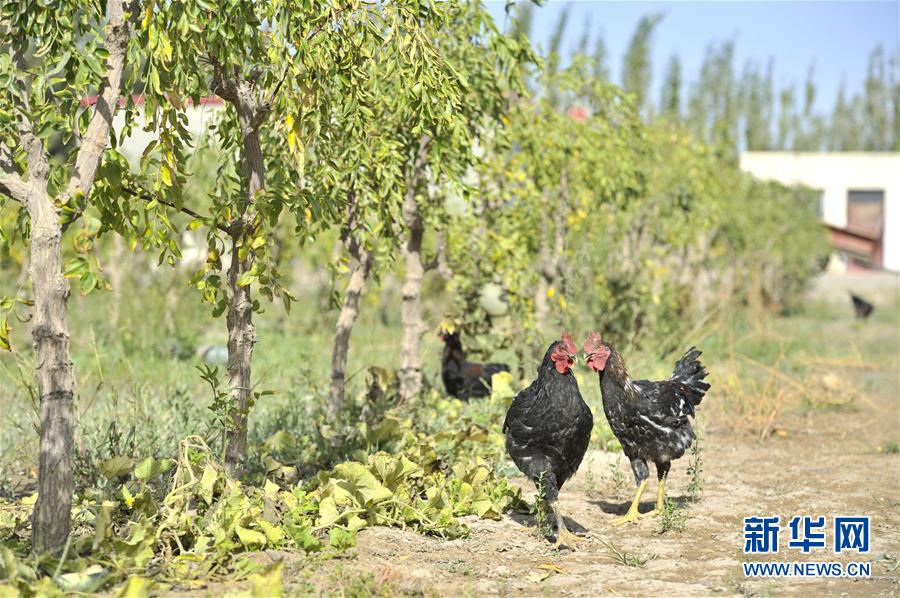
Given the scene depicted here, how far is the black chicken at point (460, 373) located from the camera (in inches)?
342

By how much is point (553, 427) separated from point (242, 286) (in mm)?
1825

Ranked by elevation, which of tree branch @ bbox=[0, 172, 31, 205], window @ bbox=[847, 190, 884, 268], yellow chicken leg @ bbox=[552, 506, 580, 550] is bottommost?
yellow chicken leg @ bbox=[552, 506, 580, 550]

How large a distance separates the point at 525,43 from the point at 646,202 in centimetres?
566

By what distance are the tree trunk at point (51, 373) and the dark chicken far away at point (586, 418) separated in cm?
243

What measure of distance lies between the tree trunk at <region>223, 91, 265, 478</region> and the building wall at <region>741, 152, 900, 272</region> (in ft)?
123

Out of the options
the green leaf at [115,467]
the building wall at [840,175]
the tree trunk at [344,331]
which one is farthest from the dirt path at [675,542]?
the building wall at [840,175]

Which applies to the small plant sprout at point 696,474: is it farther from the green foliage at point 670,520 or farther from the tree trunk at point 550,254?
the tree trunk at point 550,254

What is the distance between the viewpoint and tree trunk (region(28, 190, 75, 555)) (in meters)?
4.17

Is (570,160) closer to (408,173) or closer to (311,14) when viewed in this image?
(408,173)

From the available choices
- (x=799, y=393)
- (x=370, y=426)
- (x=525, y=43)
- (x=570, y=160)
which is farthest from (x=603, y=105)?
(x=370, y=426)

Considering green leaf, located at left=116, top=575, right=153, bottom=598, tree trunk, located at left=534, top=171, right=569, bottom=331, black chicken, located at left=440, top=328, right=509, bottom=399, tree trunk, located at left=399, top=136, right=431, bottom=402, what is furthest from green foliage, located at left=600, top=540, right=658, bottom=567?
tree trunk, located at left=534, top=171, right=569, bottom=331

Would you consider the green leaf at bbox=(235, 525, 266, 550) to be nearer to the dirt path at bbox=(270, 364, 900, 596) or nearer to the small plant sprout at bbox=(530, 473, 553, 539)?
the dirt path at bbox=(270, 364, 900, 596)

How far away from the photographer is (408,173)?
7617mm

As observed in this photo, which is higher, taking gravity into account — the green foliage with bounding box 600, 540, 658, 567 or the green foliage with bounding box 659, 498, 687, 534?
the green foliage with bounding box 659, 498, 687, 534
